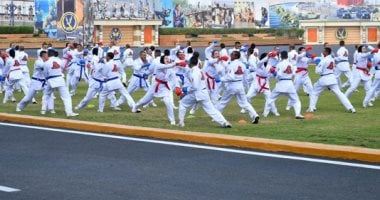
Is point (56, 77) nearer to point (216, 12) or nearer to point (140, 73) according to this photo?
point (140, 73)

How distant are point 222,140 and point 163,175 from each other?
3.12 meters

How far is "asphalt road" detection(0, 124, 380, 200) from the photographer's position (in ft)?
29.5

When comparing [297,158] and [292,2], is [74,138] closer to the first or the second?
[297,158]

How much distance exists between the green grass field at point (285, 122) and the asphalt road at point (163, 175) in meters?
2.18

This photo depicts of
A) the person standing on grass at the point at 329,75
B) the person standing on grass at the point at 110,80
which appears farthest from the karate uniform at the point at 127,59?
the person standing on grass at the point at 329,75

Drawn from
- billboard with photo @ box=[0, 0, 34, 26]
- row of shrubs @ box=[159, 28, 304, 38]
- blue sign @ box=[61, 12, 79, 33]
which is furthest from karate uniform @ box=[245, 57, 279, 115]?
billboard with photo @ box=[0, 0, 34, 26]

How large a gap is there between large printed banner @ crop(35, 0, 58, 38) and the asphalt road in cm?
7130

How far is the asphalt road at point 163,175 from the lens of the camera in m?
9.00

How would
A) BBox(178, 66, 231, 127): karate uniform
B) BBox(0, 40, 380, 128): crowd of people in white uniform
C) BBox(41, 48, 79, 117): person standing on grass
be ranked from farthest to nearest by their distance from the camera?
BBox(41, 48, 79, 117): person standing on grass → BBox(0, 40, 380, 128): crowd of people in white uniform → BBox(178, 66, 231, 127): karate uniform

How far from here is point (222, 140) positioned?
1320 centimetres

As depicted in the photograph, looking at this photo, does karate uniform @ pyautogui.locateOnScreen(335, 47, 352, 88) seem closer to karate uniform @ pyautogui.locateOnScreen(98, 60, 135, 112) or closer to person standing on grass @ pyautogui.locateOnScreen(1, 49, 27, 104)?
karate uniform @ pyautogui.locateOnScreen(98, 60, 135, 112)

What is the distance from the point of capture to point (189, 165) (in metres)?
11.1

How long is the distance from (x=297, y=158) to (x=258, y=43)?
75.8 metres

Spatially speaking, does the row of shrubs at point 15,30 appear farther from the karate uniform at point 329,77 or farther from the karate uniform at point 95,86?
the karate uniform at point 329,77
